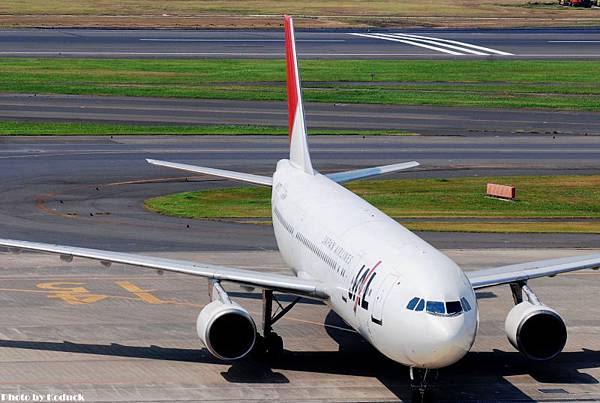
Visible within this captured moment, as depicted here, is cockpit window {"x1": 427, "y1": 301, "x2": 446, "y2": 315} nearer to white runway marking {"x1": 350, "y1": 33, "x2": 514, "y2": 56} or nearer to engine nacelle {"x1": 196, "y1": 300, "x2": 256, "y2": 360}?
engine nacelle {"x1": 196, "y1": 300, "x2": 256, "y2": 360}

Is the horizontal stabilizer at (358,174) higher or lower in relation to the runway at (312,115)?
higher

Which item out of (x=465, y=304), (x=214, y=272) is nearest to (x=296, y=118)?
(x=214, y=272)

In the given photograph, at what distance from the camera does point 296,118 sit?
45562 mm

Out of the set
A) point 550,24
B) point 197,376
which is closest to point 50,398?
point 197,376

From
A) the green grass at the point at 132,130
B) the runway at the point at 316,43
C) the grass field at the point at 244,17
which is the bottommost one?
the green grass at the point at 132,130

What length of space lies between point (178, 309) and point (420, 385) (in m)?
14.4

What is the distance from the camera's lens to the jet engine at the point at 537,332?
3300 cm

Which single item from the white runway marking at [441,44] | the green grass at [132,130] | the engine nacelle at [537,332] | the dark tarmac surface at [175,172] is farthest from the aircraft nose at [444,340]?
the white runway marking at [441,44]

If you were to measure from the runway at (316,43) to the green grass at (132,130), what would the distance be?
145 feet

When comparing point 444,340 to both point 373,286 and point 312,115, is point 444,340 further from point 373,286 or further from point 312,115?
point 312,115

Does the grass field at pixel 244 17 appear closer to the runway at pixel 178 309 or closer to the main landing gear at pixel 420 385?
the runway at pixel 178 309

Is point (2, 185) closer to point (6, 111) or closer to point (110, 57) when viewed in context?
point (6, 111)

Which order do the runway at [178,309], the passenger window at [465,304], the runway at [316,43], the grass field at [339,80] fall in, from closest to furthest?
1. the passenger window at [465,304]
2. the runway at [178,309]
3. the grass field at [339,80]
4. the runway at [316,43]

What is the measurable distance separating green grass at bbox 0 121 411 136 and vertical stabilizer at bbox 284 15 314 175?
41.7 m
